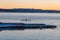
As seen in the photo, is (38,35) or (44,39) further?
(38,35)

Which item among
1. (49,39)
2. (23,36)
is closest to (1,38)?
(23,36)

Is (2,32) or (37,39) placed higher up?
(2,32)

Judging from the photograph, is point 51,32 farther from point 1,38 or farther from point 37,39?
point 1,38

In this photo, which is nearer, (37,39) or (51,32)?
(37,39)

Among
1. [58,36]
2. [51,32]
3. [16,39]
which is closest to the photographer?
[16,39]

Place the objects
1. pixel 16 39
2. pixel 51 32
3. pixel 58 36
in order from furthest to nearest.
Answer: pixel 51 32 < pixel 58 36 < pixel 16 39

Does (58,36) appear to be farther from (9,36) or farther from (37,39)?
(9,36)

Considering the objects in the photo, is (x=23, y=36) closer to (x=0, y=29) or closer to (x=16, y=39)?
(x=16, y=39)

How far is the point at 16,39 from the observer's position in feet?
11.4

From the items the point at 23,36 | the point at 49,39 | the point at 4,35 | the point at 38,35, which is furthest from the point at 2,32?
the point at 49,39

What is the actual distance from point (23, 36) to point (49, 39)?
19.8 inches

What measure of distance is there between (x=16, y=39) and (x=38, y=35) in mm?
521

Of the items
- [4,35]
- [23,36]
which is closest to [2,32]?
[4,35]

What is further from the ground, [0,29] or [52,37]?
[0,29]
